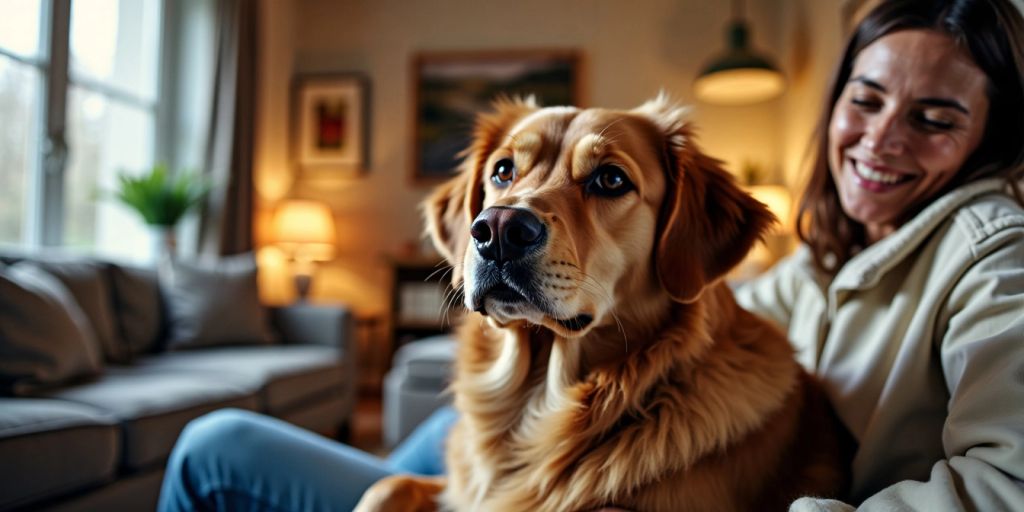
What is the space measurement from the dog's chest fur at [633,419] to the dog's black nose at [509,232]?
0.22m

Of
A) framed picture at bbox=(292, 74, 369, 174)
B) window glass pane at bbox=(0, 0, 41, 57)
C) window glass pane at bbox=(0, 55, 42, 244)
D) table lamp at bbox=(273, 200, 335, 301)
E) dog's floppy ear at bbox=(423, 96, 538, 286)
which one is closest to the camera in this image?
dog's floppy ear at bbox=(423, 96, 538, 286)

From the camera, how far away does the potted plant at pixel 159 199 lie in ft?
12.1

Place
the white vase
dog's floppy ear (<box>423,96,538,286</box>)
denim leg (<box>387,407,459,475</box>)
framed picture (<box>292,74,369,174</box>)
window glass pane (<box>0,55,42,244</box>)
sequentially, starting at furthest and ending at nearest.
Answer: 1. framed picture (<box>292,74,369,174</box>)
2. the white vase
3. window glass pane (<box>0,55,42,244</box>)
4. denim leg (<box>387,407,459,475</box>)
5. dog's floppy ear (<box>423,96,538,286</box>)

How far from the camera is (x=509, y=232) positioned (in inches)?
35.6

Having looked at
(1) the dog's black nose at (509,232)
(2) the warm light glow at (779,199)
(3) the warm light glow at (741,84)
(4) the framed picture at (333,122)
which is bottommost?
(1) the dog's black nose at (509,232)

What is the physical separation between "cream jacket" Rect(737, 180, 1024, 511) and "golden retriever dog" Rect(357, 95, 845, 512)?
0.09m

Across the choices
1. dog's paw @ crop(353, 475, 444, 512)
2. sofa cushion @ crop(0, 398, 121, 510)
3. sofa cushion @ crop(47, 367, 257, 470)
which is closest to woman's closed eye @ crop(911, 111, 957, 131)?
dog's paw @ crop(353, 475, 444, 512)

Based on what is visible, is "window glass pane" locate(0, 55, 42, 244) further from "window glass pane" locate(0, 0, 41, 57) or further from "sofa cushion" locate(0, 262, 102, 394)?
"sofa cushion" locate(0, 262, 102, 394)

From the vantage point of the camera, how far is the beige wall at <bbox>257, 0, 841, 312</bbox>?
512 centimetres

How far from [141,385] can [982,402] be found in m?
2.40

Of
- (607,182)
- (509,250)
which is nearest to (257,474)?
(509,250)

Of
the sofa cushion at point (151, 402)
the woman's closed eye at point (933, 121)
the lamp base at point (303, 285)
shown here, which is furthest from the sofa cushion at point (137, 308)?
the woman's closed eye at point (933, 121)

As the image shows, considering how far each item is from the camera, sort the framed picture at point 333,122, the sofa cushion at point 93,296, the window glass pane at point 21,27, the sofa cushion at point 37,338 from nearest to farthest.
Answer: the sofa cushion at point 37,338 < the sofa cushion at point 93,296 < the window glass pane at point 21,27 < the framed picture at point 333,122

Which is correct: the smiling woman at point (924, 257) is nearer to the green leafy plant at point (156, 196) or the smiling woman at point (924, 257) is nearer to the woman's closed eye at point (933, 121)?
the woman's closed eye at point (933, 121)
